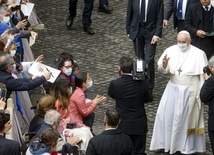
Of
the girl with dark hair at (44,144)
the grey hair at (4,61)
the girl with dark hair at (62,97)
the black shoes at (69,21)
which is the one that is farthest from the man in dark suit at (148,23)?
the girl with dark hair at (44,144)

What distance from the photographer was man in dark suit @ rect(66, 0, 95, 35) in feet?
58.8

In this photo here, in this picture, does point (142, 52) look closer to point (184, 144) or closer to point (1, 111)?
point (184, 144)

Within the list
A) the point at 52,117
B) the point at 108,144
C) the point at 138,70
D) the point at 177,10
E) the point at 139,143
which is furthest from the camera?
the point at 177,10

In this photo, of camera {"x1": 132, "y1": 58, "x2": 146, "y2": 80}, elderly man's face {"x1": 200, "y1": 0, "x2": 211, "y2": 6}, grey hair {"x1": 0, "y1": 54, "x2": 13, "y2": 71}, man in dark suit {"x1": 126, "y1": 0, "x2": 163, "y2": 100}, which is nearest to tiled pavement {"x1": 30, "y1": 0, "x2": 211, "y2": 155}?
man in dark suit {"x1": 126, "y1": 0, "x2": 163, "y2": 100}

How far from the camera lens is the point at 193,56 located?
13.1 m

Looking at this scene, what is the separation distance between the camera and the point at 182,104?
13164mm

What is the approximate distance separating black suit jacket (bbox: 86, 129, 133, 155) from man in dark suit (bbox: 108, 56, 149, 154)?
166 centimetres

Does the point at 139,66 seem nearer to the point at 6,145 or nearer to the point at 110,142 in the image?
the point at 110,142

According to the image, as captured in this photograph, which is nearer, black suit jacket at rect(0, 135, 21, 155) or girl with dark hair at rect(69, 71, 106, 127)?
black suit jacket at rect(0, 135, 21, 155)

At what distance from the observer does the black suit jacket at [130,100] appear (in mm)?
12172

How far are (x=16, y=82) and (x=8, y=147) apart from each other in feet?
6.55

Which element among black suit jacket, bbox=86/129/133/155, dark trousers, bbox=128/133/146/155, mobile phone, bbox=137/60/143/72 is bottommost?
dark trousers, bbox=128/133/146/155

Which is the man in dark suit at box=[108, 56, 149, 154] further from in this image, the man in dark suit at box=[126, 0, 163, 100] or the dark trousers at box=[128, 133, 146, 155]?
the man in dark suit at box=[126, 0, 163, 100]

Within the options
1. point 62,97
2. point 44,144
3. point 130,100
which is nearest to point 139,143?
point 130,100
